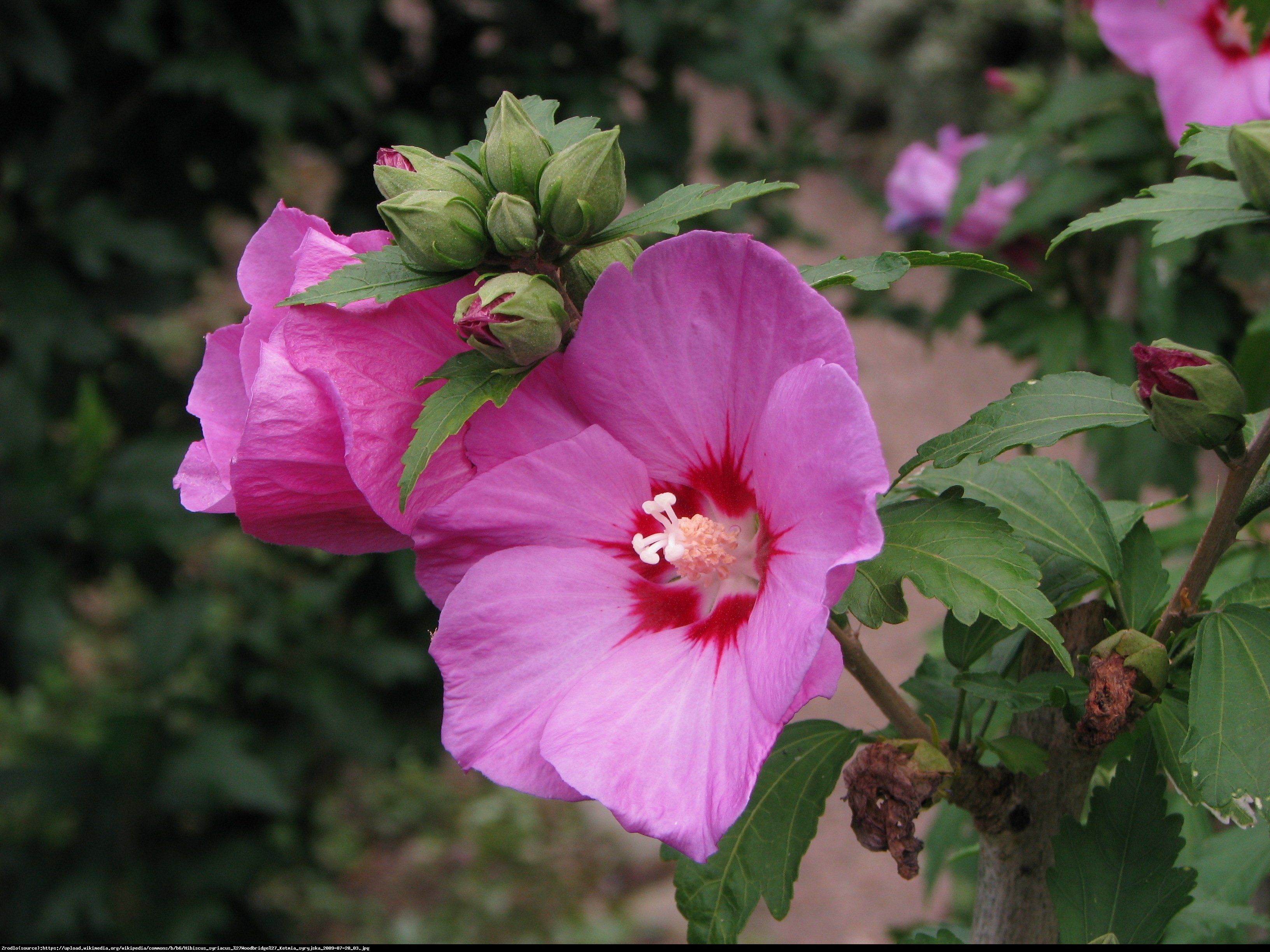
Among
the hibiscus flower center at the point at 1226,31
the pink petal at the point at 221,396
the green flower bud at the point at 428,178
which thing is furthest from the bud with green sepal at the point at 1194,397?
the hibiscus flower center at the point at 1226,31

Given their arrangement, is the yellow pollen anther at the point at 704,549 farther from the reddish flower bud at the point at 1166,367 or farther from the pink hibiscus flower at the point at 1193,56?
the pink hibiscus flower at the point at 1193,56

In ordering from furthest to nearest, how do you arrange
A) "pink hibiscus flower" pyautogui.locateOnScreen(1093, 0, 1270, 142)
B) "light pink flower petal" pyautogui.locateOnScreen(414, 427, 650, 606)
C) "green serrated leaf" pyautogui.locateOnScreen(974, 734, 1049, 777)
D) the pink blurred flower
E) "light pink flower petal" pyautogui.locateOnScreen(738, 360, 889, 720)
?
the pink blurred flower < "pink hibiscus flower" pyautogui.locateOnScreen(1093, 0, 1270, 142) < "green serrated leaf" pyautogui.locateOnScreen(974, 734, 1049, 777) < "light pink flower petal" pyautogui.locateOnScreen(414, 427, 650, 606) < "light pink flower petal" pyautogui.locateOnScreen(738, 360, 889, 720)

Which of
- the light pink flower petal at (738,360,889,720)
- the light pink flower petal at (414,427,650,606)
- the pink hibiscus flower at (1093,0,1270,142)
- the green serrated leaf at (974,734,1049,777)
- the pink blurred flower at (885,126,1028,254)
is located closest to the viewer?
the light pink flower petal at (738,360,889,720)

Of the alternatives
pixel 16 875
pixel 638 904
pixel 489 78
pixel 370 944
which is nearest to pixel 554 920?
pixel 638 904

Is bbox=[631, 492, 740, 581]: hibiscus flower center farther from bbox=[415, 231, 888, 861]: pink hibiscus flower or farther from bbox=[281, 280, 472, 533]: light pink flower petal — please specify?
bbox=[281, 280, 472, 533]: light pink flower petal

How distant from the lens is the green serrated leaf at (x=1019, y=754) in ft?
2.66

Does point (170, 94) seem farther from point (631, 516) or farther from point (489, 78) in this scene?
point (631, 516)

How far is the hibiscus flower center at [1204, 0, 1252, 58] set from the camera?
1.46 metres

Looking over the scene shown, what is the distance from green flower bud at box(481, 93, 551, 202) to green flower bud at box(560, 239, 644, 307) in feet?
0.16

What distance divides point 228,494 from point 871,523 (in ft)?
1.31

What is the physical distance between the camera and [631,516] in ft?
2.53

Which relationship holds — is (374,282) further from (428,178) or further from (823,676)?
(823,676)

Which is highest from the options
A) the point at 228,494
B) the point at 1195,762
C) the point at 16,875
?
the point at 228,494

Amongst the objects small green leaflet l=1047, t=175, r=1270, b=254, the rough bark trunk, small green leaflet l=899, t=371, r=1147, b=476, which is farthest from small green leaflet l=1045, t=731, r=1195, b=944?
small green leaflet l=1047, t=175, r=1270, b=254
